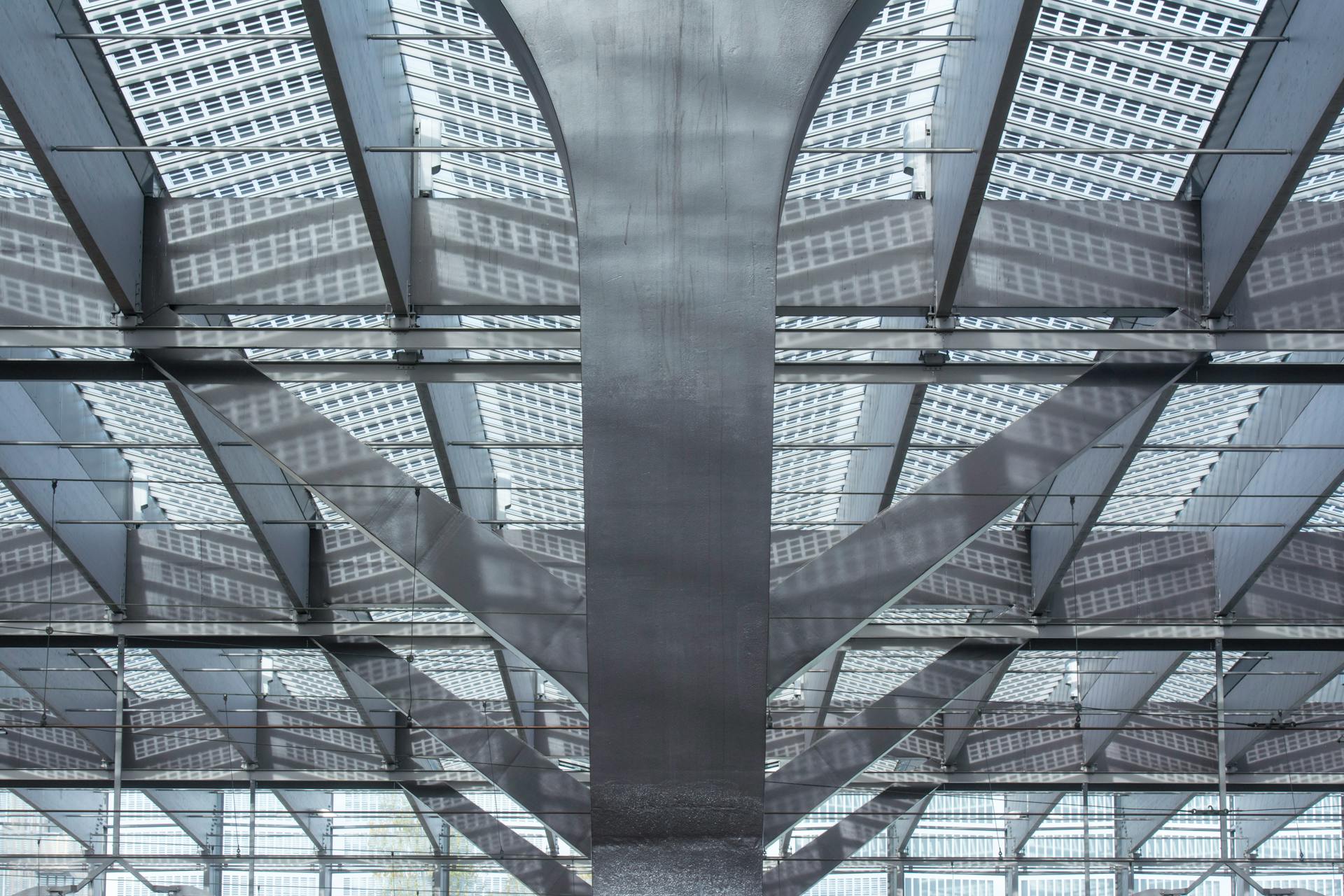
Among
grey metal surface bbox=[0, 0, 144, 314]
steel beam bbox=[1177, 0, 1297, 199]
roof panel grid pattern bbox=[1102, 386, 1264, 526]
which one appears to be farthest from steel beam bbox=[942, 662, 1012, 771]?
grey metal surface bbox=[0, 0, 144, 314]

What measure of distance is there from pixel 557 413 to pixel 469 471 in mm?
1431

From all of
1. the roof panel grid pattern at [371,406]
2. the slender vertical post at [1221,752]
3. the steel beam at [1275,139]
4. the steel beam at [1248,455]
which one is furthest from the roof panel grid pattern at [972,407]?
the roof panel grid pattern at [371,406]

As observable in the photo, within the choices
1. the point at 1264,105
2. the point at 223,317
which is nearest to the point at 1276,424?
the point at 1264,105

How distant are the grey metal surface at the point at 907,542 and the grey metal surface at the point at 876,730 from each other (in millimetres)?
8374

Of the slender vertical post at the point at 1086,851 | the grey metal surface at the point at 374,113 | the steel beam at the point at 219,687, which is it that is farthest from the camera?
the steel beam at the point at 219,687

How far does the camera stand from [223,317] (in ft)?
56.2

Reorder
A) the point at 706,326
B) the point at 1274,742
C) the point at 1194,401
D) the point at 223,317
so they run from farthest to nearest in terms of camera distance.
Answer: the point at 1274,742 < the point at 1194,401 < the point at 223,317 < the point at 706,326

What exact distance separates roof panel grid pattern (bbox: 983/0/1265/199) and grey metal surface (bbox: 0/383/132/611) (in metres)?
11.3

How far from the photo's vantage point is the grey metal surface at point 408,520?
1417 centimetres

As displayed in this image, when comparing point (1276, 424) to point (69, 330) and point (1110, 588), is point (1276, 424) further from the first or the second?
point (69, 330)

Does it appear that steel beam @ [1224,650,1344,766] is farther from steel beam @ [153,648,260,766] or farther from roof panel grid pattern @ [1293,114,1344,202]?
steel beam @ [153,648,260,766]

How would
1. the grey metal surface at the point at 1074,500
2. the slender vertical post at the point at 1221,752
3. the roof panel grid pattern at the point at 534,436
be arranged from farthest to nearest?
the slender vertical post at the point at 1221,752, the roof panel grid pattern at the point at 534,436, the grey metal surface at the point at 1074,500

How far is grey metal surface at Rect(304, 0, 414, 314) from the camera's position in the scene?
40.1 feet

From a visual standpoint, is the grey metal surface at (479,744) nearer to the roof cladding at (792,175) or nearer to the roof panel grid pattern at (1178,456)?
the roof cladding at (792,175)
